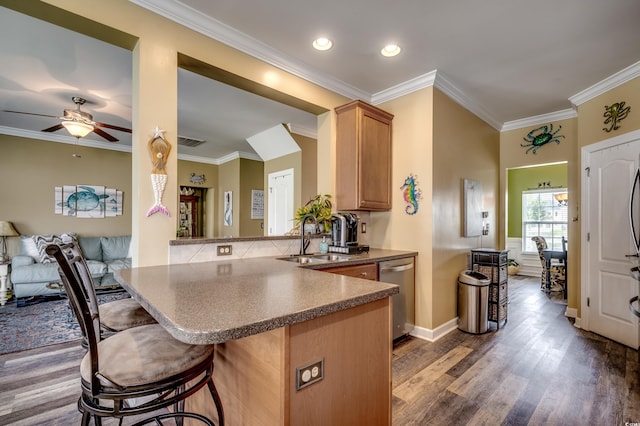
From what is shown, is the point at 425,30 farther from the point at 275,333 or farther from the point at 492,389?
the point at 492,389

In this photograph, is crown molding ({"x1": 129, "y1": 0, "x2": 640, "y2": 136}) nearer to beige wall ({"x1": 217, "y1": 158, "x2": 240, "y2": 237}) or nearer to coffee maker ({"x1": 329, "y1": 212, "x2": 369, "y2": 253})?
coffee maker ({"x1": 329, "y1": 212, "x2": 369, "y2": 253})

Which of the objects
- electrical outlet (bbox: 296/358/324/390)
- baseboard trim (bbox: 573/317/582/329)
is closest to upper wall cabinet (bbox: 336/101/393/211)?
electrical outlet (bbox: 296/358/324/390)

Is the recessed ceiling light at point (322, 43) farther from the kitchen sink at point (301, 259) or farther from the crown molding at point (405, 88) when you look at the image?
the kitchen sink at point (301, 259)

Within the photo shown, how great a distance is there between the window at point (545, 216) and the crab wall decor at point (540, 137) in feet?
10.3

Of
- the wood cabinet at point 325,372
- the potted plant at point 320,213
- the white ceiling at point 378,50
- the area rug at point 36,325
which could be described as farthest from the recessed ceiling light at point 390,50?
the area rug at point 36,325

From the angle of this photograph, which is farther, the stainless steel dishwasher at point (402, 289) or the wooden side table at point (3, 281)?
the wooden side table at point (3, 281)

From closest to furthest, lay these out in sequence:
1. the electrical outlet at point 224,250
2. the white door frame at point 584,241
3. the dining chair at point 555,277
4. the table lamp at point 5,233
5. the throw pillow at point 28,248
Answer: the electrical outlet at point 224,250
the white door frame at point 584,241
the table lamp at point 5,233
the throw pillow at point 28,248
the dining chair at point 555,277

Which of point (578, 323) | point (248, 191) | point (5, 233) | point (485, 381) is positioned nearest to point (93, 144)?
point (5, 233)

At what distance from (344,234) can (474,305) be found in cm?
169

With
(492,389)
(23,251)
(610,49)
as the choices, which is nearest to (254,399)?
(492,389)

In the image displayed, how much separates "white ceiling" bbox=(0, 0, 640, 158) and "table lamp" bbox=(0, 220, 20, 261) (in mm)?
1820

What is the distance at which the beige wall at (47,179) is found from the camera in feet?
16.6

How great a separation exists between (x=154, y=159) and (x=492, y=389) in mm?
2916

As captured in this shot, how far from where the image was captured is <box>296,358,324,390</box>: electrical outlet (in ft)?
3.22
